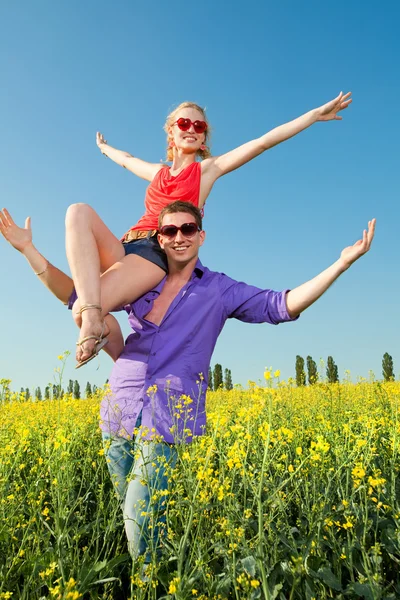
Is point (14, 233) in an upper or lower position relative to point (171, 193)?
lower

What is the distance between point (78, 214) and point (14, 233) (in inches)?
27.1

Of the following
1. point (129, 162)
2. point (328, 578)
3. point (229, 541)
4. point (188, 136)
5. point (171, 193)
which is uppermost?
point (129, 162)

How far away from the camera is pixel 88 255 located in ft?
9.36

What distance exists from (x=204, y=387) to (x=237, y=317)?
0.49m

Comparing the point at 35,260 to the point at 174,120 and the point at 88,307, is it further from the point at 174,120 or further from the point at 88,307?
the point at 174,120

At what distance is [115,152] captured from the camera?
502 centimetres

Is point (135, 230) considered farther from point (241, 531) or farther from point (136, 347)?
point (241, 531)

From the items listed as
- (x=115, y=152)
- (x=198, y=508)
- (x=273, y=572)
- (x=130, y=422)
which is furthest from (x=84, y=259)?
(x=115, y=152)

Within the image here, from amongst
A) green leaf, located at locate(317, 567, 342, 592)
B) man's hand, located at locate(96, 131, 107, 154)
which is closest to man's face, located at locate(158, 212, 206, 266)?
green leaf, located at locate(317, 567, 342, 592)

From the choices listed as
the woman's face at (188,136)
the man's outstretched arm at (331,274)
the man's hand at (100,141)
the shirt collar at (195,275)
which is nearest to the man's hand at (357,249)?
the man's outstretched arm at (331,274)

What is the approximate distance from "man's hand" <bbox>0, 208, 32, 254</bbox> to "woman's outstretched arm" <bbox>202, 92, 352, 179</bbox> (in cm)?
140

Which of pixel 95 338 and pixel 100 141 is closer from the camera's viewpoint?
pixel 95 338

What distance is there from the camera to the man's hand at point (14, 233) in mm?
3359

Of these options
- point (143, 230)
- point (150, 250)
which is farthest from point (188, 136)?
point (150, 250)
